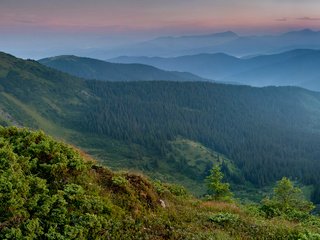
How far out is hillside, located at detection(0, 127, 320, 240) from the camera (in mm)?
12891

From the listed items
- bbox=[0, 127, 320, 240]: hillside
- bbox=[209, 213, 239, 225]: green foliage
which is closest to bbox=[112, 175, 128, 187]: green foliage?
bbox=[0, 127, 320, 240]: hillside

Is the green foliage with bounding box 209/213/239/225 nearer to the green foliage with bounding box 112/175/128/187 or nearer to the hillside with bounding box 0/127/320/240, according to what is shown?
the hillside with bounding box 0/127/320/240

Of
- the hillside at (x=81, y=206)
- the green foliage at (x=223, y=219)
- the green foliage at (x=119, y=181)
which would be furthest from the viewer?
the green foliage at (x=223, y=219)

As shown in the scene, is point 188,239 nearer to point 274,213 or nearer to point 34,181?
point 34,181

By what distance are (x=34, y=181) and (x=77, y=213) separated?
2.62 meters

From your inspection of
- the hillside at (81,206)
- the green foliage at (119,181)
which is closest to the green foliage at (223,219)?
the hillside at (81,206)

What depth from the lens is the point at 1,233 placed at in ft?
38.6

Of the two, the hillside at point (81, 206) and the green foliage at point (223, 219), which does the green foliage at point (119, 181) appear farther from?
the green foliage at point (223, 219)

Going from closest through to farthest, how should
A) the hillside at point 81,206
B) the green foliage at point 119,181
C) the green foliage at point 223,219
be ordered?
the hillside at point 81,206
the green foliage at point 119,181
the green foliage at point 223,219

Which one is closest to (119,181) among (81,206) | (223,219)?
(81,206)

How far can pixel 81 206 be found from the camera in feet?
48.4

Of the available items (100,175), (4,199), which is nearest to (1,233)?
(4,199)

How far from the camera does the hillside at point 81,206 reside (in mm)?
12891

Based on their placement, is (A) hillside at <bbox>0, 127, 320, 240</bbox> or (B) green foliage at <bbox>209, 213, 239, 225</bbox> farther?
(B) green foliage at <bbox>209, 213, 239, 225</bbox>
